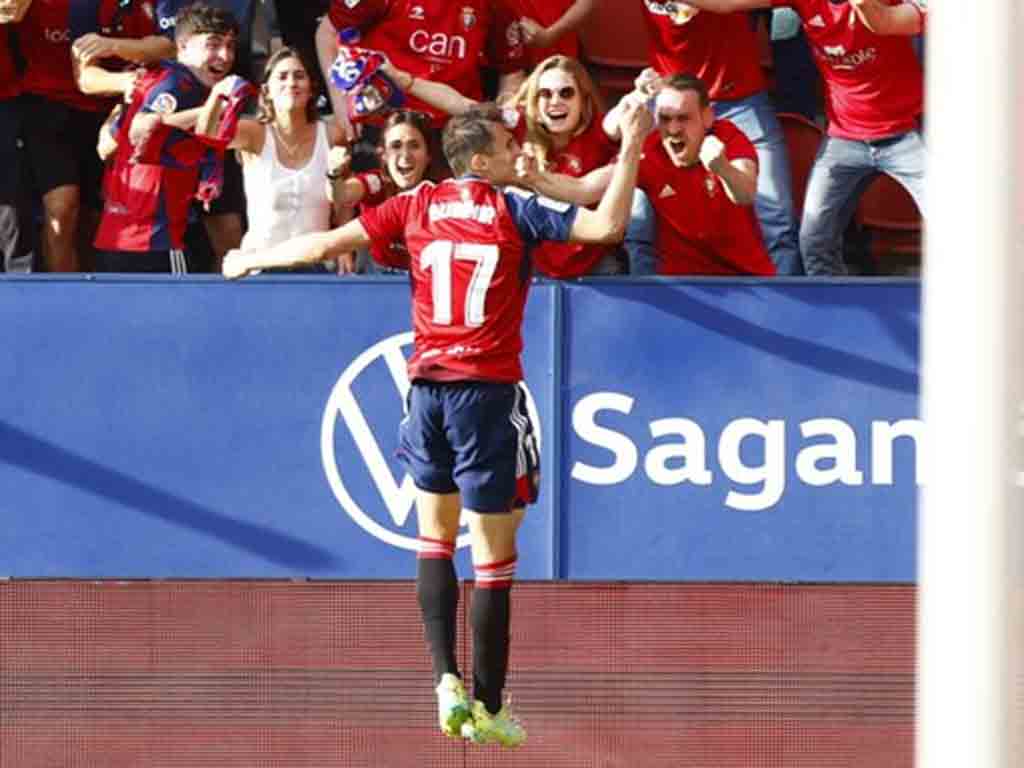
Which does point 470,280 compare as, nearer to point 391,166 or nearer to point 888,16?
point 391,166

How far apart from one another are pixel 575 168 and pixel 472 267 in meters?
1.34

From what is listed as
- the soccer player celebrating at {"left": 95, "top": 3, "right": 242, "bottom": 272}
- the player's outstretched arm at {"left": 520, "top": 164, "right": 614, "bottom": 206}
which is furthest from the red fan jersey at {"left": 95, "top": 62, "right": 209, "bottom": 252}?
the player's outstretched arm at {"left": 520, "top": 164, "right": 614, "bottom": 206}

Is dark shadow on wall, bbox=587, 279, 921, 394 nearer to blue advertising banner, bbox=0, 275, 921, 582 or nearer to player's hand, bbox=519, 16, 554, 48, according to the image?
blue advertising banner, bbox=0, 275, 921, 582

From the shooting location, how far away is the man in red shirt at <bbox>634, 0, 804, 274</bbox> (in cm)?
942

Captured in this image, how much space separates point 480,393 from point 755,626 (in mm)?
1779

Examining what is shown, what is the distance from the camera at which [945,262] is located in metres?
3.46

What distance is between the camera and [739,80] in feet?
31.9

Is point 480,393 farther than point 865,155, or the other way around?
point 865,155

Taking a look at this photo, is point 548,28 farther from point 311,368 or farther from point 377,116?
point 311,368

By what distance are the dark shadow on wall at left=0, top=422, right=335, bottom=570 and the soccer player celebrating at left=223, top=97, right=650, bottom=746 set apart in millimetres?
1032

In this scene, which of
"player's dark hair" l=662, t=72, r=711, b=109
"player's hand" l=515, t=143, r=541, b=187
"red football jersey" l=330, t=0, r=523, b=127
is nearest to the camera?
"player's hand" l=515, t=143, r=541, b=187

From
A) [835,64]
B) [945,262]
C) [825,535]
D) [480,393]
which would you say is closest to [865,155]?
[835,64]

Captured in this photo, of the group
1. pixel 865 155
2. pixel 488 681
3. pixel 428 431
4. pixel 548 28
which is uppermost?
pixel 548 28

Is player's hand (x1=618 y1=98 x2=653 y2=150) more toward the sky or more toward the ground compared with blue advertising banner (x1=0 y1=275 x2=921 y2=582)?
more toward the sky
